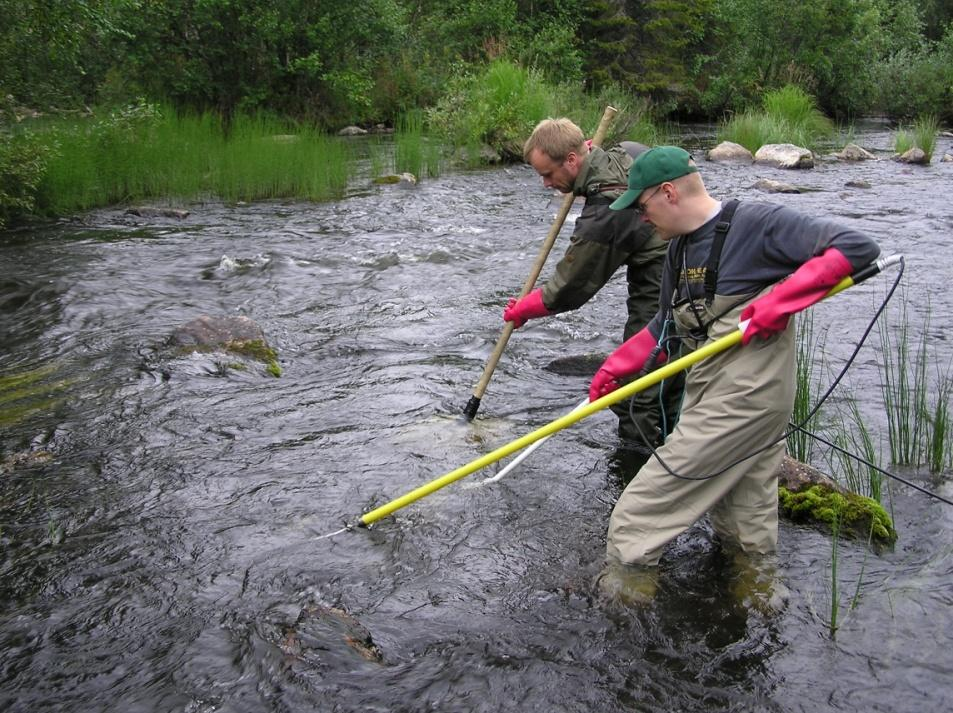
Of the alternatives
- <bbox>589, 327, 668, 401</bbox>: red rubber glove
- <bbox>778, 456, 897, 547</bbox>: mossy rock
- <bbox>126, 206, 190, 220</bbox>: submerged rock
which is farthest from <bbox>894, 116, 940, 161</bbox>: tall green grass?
<bbox>589, 327, 668, 401</bbox>: red rubber glove

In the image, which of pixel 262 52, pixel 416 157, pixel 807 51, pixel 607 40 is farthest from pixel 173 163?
pixel 807 51

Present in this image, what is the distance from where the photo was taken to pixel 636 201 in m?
3.64

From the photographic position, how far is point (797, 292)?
3.18 meters

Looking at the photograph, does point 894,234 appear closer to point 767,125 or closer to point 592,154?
point 592,154

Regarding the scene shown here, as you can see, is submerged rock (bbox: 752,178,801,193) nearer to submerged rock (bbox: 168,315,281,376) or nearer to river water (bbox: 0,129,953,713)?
river water (bbox: 0,129,953,713)

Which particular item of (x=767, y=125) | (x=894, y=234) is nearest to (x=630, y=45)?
(x=767, y=125)

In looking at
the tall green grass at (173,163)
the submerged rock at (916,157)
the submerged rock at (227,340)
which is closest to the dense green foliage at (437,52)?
the tall green grass at (173,163)

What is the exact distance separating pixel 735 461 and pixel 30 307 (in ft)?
24.9

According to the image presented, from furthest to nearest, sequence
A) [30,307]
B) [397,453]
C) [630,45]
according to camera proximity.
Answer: [630,45]
[30,307]
[397,453]

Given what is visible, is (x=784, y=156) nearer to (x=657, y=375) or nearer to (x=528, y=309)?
(x=528, y=309)

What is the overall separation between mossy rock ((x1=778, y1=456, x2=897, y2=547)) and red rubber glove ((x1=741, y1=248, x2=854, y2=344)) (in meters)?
1.64

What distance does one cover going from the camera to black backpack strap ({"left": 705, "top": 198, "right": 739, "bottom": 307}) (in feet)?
11.5

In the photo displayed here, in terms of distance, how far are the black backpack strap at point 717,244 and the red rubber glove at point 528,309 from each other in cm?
161

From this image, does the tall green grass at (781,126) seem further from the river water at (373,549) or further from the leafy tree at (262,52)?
the river water at (373,549)
